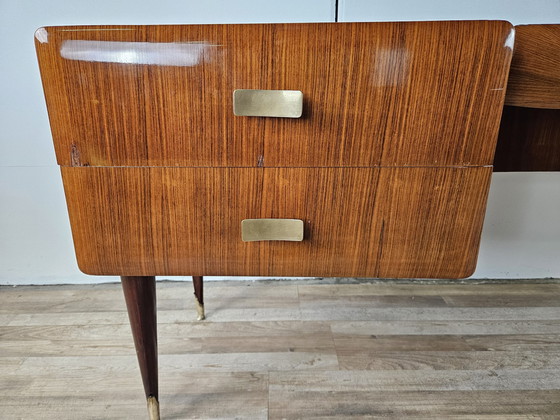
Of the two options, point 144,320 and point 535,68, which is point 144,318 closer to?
point 144,320

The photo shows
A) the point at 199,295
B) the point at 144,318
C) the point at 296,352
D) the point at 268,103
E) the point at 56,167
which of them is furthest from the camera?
the point at 56,167

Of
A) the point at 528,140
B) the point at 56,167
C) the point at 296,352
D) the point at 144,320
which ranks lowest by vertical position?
the point at 296,352

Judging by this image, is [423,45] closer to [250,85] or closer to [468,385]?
[250,85]

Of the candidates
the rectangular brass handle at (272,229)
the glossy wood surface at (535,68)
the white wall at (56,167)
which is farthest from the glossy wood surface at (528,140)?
the white wall at (56,167)

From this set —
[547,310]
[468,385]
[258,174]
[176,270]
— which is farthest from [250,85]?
[547,310]

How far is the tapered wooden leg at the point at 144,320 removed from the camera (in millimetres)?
527

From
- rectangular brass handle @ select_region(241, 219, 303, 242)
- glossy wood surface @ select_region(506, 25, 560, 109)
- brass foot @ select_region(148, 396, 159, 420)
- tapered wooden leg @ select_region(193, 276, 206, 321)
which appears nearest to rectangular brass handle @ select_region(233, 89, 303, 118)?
rectangular brass handle @ select_region(241, 219, 303, 242)

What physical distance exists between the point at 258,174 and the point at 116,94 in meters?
0.18

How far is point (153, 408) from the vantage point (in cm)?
61

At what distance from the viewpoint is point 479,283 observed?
3.78ft

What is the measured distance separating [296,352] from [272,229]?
47 centimetres

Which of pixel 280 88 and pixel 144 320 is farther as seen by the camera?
pixel 144 320

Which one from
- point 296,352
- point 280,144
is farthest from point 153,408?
point 280,144

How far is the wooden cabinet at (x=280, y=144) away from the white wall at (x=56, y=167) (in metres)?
0.65
